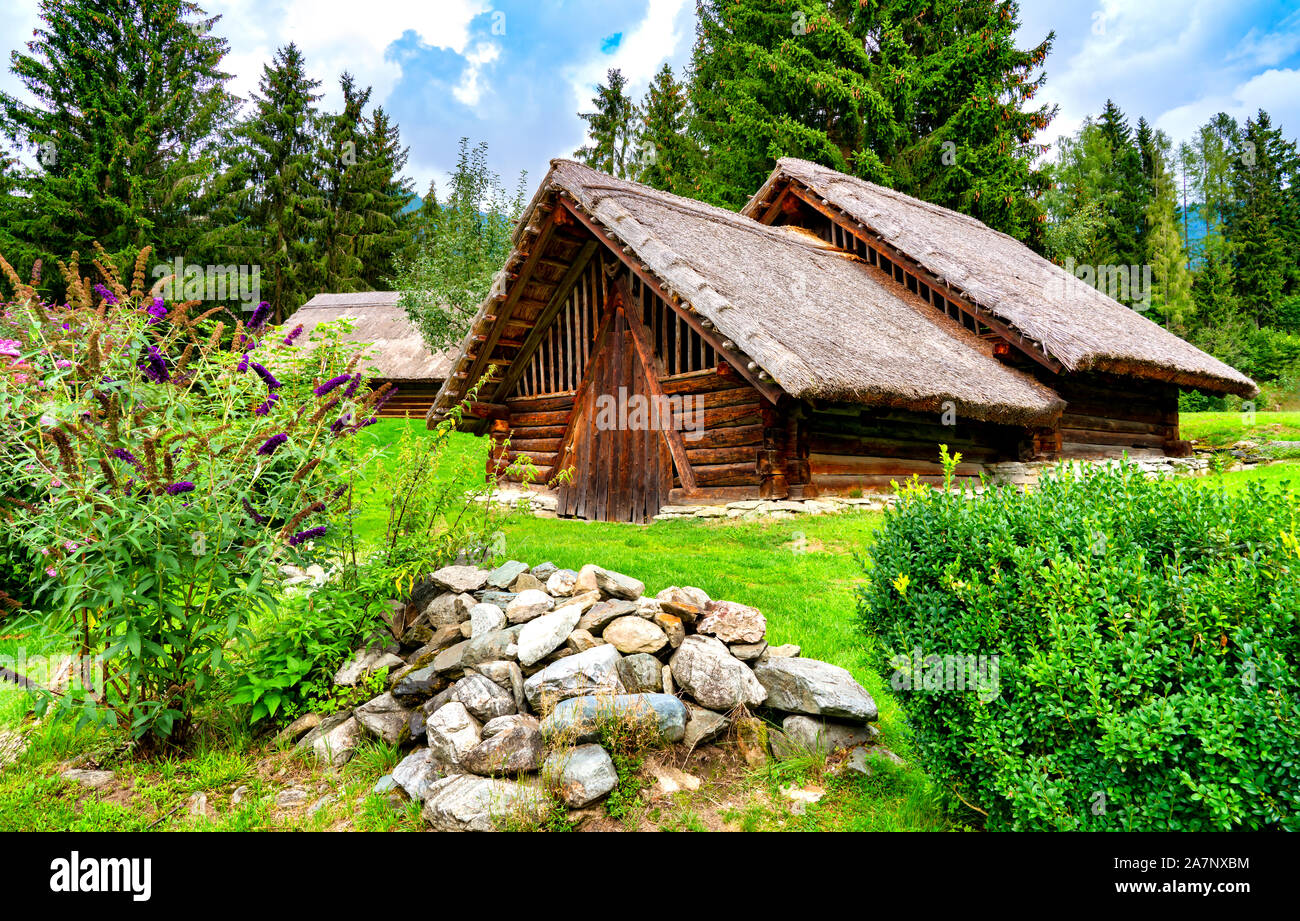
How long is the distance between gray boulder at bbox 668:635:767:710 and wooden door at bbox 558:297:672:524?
7.01 metres

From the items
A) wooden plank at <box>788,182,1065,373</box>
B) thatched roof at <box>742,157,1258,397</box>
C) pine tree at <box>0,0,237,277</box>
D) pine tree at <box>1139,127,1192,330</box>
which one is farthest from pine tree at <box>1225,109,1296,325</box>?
pine tree at <box>0,0,237,277</box>

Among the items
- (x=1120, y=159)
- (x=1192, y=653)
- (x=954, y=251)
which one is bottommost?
(x=1192, y=653)

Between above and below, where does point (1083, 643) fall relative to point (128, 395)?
below

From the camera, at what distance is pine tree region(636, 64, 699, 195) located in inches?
1217

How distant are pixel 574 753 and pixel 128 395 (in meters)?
2.68

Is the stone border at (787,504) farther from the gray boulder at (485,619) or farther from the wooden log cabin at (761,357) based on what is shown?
Result: the gray boulder at (485,619)

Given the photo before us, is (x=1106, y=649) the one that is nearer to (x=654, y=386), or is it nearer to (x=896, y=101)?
(x=654, y=386)

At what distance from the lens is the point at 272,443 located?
11.1ft

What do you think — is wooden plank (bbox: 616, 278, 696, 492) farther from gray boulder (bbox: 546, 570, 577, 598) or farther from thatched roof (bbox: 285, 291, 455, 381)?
thatched roof (bbox: 285, 291, 455, 381)

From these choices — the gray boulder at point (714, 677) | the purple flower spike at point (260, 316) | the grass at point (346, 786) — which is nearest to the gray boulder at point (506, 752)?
the grass at point (346, 786)

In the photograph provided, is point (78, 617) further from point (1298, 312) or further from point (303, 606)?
point (1298, 312)

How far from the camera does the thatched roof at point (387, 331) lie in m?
25.0
